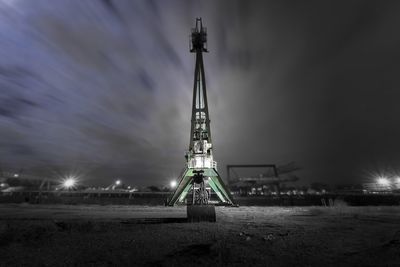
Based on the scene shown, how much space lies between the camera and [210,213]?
47.5ft

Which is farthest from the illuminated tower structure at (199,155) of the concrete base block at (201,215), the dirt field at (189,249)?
the dirt field at (189,249)

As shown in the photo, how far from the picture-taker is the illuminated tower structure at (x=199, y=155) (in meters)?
31.5

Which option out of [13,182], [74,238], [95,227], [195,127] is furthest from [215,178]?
[13,182]

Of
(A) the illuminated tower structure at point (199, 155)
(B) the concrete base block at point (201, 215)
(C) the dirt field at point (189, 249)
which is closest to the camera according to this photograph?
(C) the dirt field at point (189, 249)

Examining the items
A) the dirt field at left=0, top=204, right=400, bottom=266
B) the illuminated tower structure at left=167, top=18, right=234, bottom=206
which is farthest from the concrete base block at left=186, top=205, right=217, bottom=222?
the illuminated tower structure at left=167, top=18, right=234, bottom=206

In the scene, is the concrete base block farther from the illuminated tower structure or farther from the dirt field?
the illuminated tower structure

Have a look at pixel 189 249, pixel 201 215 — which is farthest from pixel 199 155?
pixel 189 249

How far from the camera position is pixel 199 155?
3241 cm

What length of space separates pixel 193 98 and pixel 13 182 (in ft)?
499

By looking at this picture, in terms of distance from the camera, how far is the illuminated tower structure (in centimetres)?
3155

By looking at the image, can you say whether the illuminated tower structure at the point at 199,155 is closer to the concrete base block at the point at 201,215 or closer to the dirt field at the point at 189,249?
the concrete base block at the point at 201,215

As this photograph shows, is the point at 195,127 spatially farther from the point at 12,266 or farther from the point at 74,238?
the point at 12,266

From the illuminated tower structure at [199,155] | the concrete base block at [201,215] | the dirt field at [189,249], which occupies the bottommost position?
the dirt field at [189,249]

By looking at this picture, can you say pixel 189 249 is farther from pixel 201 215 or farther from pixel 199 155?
pixel 199 155
